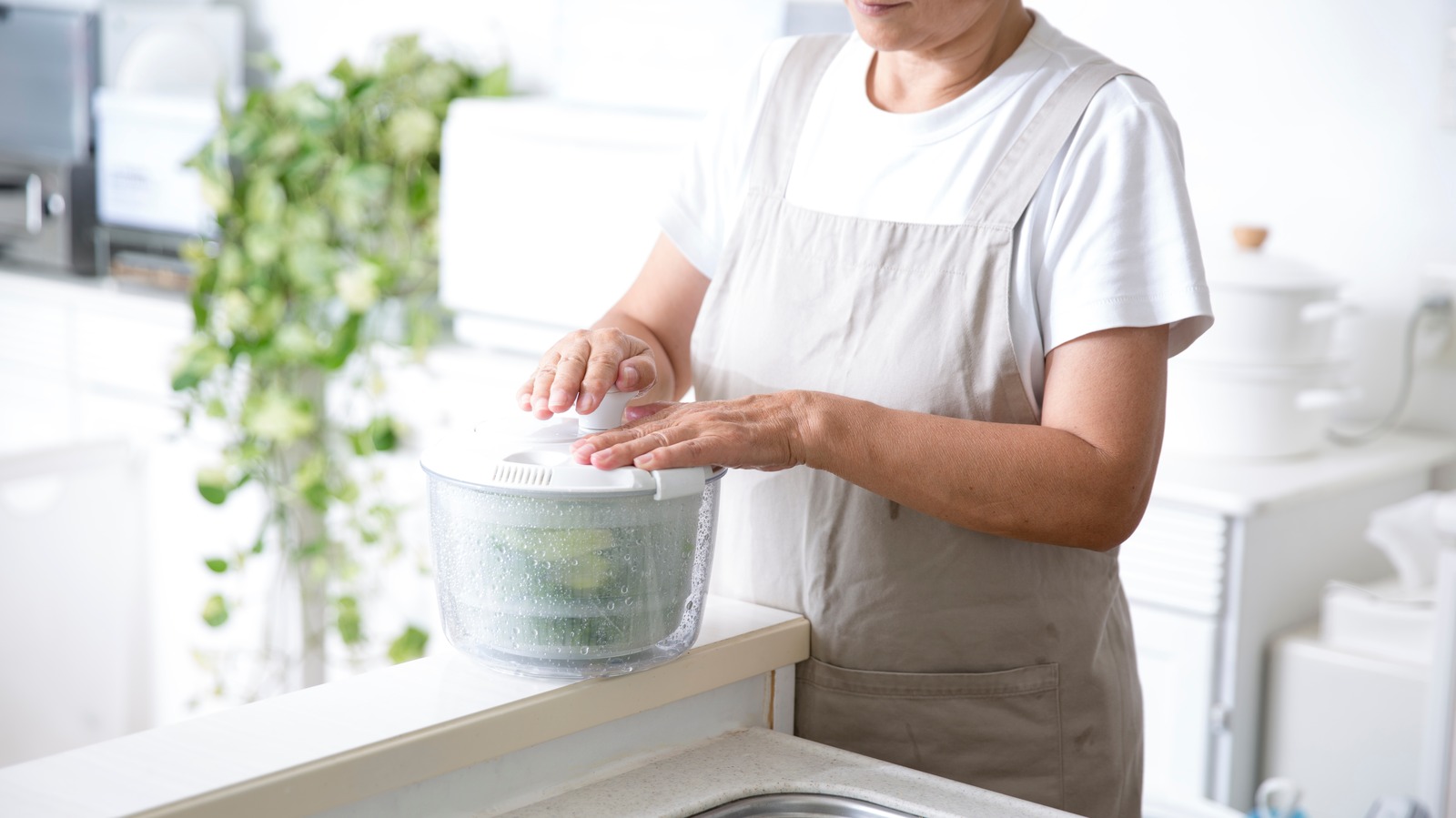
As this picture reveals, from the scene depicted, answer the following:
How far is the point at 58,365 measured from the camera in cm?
246

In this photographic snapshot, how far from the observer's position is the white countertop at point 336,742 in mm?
636

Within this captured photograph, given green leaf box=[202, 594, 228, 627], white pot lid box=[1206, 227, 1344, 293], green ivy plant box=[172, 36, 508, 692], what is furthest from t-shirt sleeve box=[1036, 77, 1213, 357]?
green leaf box=[202, 594, 228, 627]

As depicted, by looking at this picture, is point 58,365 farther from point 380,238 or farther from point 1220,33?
point 1220,33

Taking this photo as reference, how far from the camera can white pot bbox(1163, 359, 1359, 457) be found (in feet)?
5.37

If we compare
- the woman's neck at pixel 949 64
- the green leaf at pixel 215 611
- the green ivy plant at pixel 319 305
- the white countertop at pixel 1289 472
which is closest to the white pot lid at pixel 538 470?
the woman's neck at pixel 949 64

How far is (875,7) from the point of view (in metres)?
0.88

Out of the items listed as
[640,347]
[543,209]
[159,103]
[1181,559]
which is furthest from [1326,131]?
[159,103]

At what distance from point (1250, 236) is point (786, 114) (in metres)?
0.83

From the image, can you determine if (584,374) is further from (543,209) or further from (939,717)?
(543,209)

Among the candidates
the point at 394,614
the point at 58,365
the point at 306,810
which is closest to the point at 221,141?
the point at 58,365

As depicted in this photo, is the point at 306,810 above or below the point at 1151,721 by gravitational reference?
above

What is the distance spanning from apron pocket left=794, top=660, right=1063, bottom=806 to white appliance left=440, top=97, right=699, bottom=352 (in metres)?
0.91

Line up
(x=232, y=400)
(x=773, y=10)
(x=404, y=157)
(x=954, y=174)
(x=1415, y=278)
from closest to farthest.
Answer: (x=954, y=174) < (x=1415, y=278) < (x=773, y=10) < (x=404, y=157) < (x=232, y=400)

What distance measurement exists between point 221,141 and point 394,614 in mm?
775
